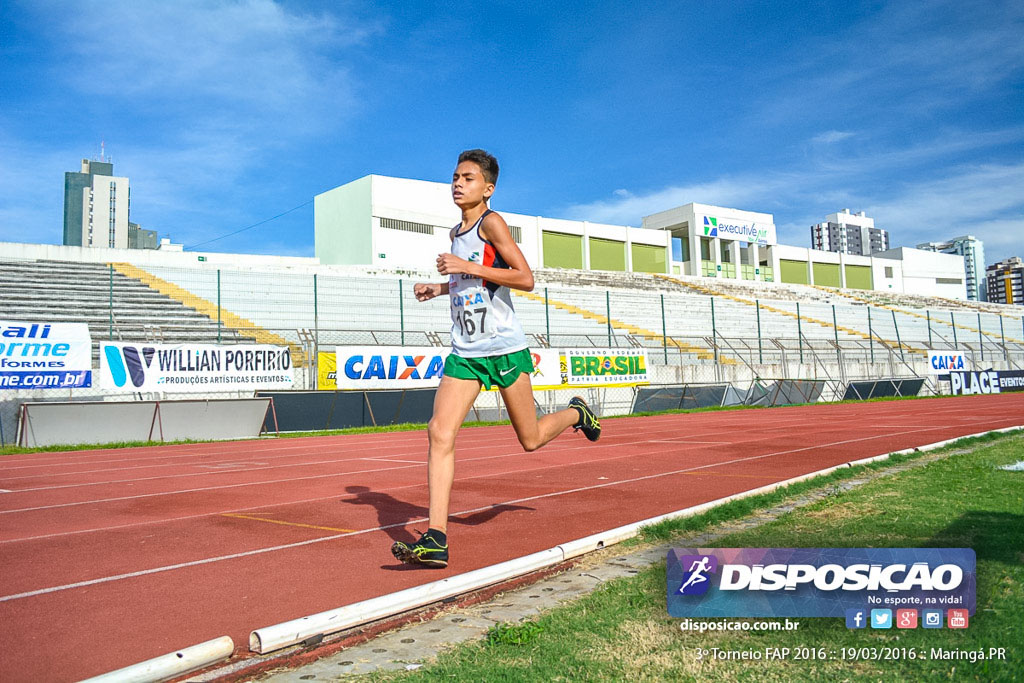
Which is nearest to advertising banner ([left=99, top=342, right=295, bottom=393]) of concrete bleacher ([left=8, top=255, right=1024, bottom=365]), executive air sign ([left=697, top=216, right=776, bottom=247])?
concrete bleacher ([left=8, top=255, right=1024, bottom=365])

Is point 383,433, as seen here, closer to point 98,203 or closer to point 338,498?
point 338,498

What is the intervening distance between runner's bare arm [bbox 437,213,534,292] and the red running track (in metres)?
1.54

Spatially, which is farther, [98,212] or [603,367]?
[98,212]

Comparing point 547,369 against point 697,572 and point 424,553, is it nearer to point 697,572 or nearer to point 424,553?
point 424,553

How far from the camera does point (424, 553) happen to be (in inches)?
147

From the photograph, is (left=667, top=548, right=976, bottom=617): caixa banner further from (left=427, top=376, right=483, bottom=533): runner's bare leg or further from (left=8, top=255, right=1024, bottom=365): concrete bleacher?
(left=8, top=255, right=1024, bottom=365): concrete bleacher

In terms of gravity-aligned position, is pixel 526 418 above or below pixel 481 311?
below

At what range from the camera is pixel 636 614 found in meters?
2.92

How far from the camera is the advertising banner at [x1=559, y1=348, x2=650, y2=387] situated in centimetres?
2230

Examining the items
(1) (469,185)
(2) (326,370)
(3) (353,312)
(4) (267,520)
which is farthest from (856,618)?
(3) (353,312)

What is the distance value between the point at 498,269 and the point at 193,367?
14759 mm

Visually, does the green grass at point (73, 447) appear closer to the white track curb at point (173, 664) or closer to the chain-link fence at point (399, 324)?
the chain-link fence at point (399, 324)

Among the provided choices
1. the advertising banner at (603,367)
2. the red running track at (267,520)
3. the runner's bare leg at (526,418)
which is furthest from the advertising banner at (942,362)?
the runner's bare leg at (526,418)

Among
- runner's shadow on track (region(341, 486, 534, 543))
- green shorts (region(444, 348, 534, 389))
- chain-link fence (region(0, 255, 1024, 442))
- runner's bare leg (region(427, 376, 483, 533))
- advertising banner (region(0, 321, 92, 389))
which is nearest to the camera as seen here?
runner's bare leg (region(427, 376, 483, 533))
